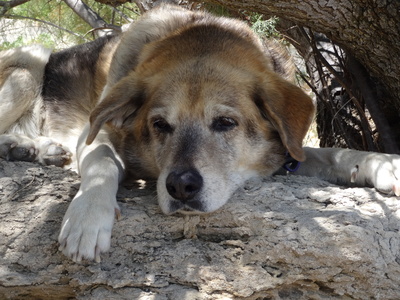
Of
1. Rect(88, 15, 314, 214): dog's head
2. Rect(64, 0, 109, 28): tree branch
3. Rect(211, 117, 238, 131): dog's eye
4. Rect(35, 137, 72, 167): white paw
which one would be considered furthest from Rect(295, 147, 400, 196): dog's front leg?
Rect(64, 0, 109, 28): tree branch

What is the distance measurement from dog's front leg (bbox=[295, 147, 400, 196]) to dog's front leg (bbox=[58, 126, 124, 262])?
4.59ft

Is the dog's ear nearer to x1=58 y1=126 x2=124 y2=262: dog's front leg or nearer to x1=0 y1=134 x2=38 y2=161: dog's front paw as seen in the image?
x1=58 y1=126 x2=124 y2=262: dog's front leg

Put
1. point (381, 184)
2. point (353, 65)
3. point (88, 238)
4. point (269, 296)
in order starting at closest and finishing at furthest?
point (88, 238)
point (269, 296)
point (381, 184)
point (353, 65)

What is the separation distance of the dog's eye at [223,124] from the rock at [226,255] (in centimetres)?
50

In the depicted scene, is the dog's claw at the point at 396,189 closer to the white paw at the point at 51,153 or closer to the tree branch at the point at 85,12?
the white paw at the point at 51,153

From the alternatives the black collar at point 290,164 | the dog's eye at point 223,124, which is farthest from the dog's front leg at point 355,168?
the dog's eye at point 223,124

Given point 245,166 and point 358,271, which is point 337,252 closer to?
point 358,271

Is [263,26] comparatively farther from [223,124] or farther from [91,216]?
[91,216]

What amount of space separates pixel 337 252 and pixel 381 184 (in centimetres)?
69

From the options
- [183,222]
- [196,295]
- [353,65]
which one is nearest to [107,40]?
[353,65]

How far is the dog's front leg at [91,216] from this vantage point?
278 cm

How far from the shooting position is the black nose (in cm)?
301

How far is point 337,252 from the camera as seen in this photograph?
2.90 metres

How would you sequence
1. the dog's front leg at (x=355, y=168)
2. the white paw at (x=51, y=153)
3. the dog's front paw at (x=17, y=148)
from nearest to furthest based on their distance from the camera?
the dog's front leg at (x=355, y=168) → the dog's front paw at (x=17, y=148) → the white paw at (x=51, y=153)
